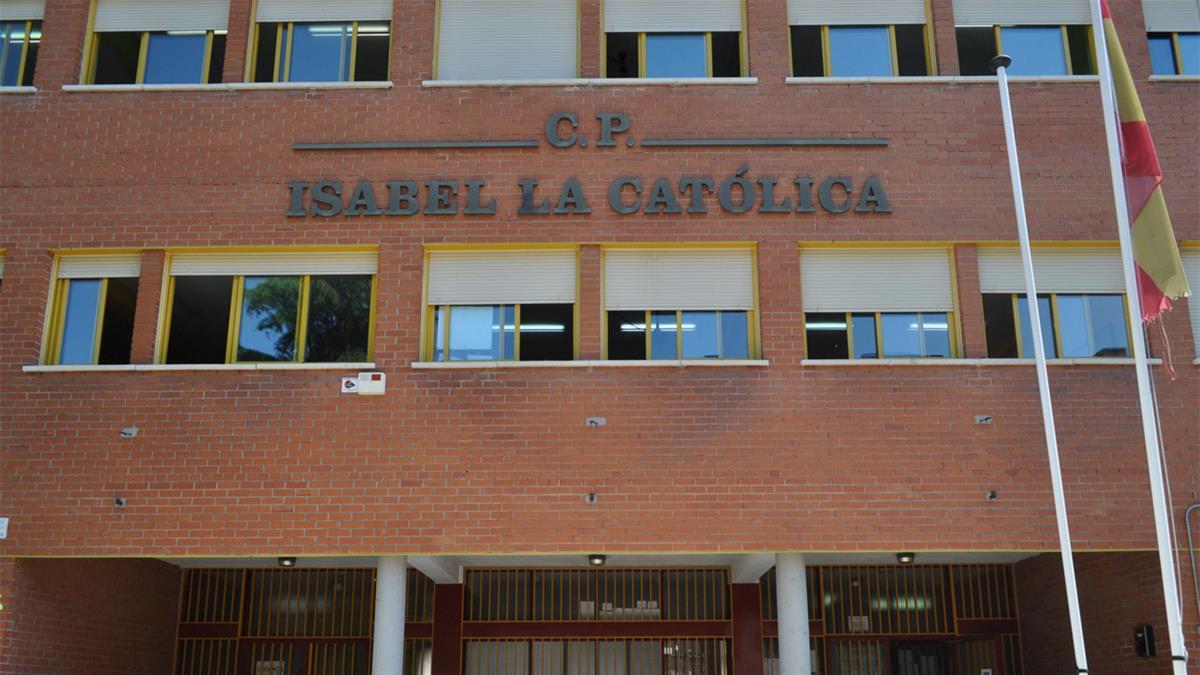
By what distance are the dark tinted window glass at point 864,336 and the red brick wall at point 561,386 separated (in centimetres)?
45

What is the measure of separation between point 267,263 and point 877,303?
7450 millimetres

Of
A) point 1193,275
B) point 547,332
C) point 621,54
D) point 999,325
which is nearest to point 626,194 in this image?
point 547,332

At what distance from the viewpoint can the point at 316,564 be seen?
15.2 meters

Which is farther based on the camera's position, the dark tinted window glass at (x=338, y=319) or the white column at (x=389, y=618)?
the dark tinted window glass at (x=338, y=319)

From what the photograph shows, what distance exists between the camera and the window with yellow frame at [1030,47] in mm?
13742

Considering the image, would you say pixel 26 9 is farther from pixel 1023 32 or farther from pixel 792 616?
pixel 1023 32

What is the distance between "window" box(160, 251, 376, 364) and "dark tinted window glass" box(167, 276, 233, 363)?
1 cm

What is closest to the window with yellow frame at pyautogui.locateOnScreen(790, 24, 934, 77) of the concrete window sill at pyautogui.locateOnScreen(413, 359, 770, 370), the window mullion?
the concrete window sill at pyautogui.locateOnScreen(413, 359, 770, 370)

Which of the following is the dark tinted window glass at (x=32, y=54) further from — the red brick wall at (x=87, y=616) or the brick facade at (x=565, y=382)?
the red brick wall at (x=87, y=616)

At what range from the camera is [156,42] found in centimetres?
1403

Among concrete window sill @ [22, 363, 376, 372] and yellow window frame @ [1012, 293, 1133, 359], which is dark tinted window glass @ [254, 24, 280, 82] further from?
yellow window frame @ [1012, 293, 1133, 359]

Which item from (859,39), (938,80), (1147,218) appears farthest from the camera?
(859,39)

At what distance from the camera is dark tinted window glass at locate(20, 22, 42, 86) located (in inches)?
548

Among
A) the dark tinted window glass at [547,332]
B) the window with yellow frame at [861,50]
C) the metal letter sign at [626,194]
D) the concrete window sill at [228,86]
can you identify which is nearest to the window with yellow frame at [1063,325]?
the metal letter sign at [626,194]
